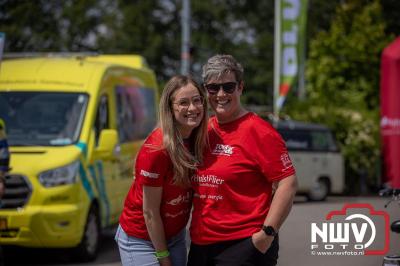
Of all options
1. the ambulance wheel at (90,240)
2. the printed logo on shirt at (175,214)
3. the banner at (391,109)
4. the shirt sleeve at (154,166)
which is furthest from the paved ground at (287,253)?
the banner at (391,109)

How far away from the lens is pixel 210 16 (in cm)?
6019

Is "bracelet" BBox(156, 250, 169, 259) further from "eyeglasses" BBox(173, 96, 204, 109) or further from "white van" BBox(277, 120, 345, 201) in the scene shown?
"white van" BBox(277, 120, 345, 201)

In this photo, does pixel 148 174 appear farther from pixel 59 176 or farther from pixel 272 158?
pixel 59 176

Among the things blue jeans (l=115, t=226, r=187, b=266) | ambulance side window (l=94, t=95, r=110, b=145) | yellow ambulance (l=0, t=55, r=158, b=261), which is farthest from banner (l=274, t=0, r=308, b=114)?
blue jeans (l=115, t=226, r=187, b=266)

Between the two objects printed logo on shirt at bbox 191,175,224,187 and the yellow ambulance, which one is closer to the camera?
printed logo on shirt at bbox 191,175,224,187

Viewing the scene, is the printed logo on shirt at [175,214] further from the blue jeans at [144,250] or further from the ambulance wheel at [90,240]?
the ambulance wheel at [90,240]

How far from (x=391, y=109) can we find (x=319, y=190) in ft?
12.2

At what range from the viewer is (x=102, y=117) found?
408 inches

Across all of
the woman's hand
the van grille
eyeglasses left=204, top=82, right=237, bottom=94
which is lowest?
the van grille

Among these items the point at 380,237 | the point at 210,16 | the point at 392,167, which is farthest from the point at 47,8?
the point at 380,237

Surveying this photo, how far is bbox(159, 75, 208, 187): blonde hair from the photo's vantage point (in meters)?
4.09

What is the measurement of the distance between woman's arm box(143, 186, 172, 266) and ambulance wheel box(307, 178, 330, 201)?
16.1 meters

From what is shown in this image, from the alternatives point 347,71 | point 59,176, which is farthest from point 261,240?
point 347,71

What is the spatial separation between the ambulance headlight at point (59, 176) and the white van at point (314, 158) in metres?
10.9
